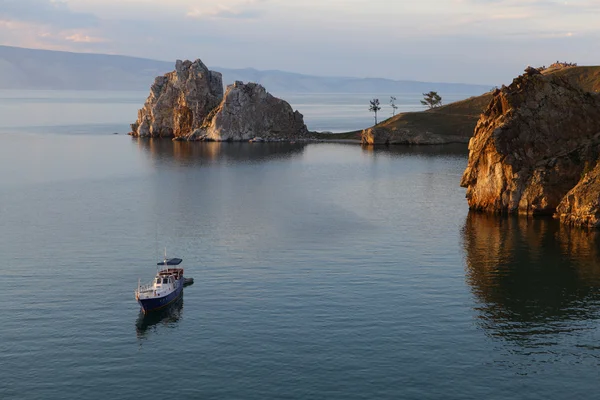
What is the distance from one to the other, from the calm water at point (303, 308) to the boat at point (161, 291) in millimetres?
1609

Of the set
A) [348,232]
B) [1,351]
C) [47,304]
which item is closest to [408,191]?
[348,232]

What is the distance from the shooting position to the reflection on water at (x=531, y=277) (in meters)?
89.1

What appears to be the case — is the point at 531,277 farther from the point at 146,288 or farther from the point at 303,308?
the point at 146,288

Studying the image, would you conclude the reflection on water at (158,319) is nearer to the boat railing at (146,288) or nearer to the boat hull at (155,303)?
the boat hull at (155,303)

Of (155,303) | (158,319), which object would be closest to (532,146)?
(155,303)

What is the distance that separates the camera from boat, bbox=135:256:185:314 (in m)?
93.2

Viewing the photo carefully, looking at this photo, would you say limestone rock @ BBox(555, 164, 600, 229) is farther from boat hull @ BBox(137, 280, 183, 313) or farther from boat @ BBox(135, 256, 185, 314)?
boat hull @ BBox(137, 280, 183, 313)

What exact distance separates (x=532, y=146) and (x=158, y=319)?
93.0 m

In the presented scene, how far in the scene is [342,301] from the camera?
9588cm

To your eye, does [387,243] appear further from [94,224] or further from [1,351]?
[1,351]

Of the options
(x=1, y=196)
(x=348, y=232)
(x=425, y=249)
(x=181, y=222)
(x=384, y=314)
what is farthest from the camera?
(x=1, y=196)

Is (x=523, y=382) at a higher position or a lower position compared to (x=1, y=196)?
lower

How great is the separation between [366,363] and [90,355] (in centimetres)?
2842

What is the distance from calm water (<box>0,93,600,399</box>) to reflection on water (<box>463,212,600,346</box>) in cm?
38
